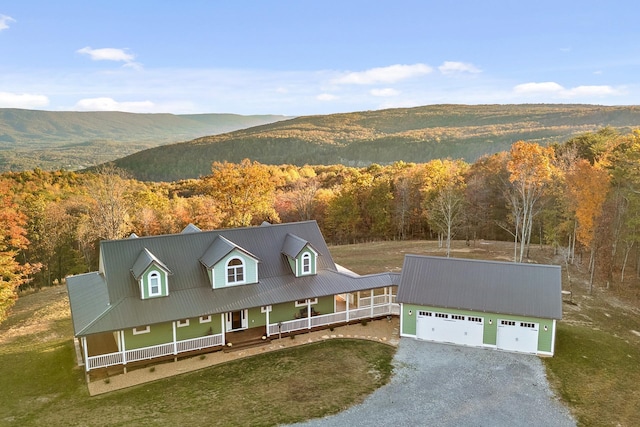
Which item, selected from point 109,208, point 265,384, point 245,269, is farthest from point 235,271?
point 109,208

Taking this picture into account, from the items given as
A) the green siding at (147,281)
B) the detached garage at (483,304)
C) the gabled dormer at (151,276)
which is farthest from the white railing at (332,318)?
the gabled dormer at (151,276)

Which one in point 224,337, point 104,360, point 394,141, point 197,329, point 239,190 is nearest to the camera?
point 104,360

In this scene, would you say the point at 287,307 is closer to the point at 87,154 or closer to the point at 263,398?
the point at 263,398

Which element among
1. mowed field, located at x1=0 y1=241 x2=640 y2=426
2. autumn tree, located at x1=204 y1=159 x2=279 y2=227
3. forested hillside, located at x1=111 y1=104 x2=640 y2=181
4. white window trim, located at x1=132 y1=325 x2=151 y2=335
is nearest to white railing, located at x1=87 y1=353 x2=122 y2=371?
mowed field, located at x1=0 y1=241 x2=640 y2=426

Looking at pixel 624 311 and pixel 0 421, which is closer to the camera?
pixel 0 421

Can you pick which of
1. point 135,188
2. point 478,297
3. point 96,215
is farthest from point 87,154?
point 478,297

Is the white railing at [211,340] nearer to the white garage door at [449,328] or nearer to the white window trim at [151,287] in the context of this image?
the white window trim at [151,287]

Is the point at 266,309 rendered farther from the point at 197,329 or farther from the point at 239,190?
the point at 239,190
